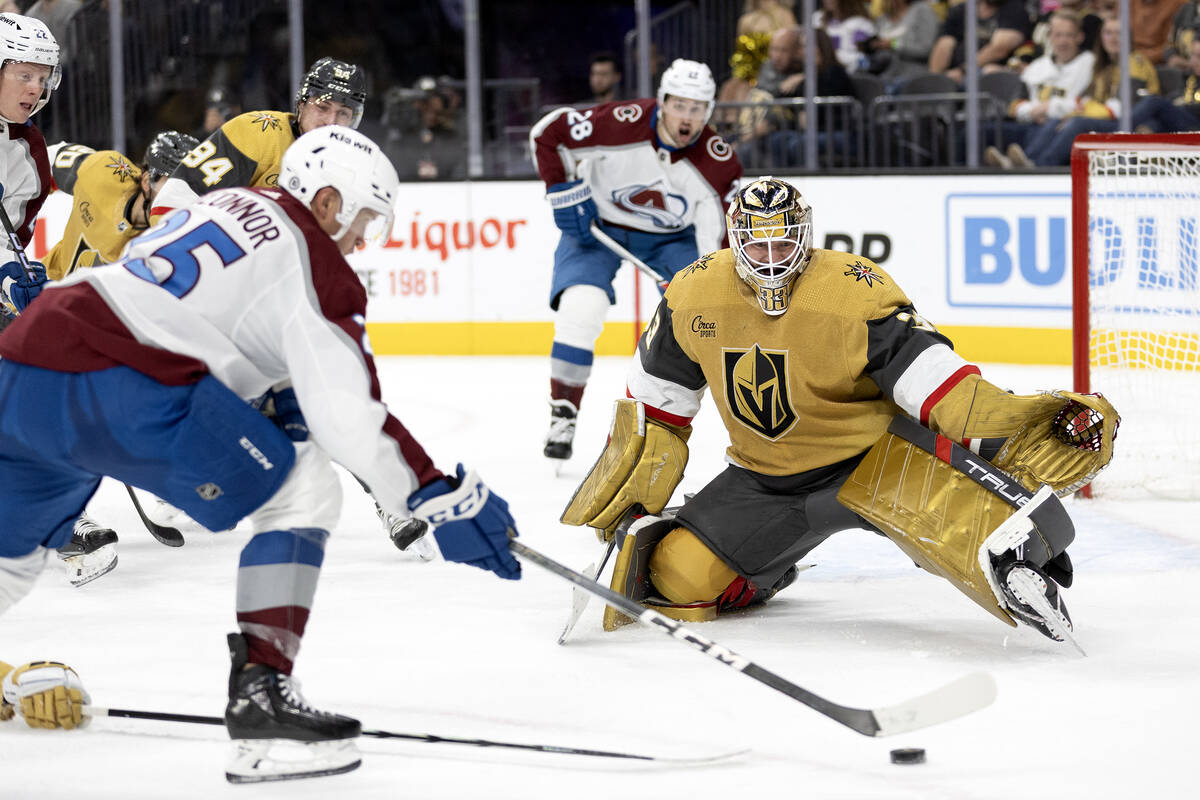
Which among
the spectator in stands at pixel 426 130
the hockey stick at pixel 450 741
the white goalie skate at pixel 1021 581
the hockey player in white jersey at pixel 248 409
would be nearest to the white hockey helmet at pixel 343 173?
the hockey player in white jersey at pixel 248 409

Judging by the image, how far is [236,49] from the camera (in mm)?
9195

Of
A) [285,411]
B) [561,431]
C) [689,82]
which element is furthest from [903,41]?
[285,411]

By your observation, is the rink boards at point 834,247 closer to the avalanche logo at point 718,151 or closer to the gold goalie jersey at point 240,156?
the avalanche logo at point 718,151

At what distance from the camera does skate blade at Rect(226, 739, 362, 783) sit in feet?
7.46

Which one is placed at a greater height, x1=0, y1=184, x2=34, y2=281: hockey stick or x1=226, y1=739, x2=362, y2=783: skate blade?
x1=0, y1=184, x2=34, y2=281: hockey stick

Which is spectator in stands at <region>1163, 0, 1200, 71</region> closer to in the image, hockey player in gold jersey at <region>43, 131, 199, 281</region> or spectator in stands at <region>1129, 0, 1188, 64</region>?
spectator in stands at <region>1129, 0, 1188, 64</region>

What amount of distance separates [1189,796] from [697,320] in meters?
1.33

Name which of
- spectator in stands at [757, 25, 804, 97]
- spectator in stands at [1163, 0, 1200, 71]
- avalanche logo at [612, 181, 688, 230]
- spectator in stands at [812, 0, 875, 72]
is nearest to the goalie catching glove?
avalanche logo at [612, 181, 688, 230]

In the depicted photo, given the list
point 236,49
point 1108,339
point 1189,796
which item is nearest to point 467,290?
point 236,49

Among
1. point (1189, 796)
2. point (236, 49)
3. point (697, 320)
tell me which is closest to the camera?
point (1189, 796)

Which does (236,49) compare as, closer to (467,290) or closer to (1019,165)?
(467,290)

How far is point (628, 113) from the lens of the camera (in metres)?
5.32

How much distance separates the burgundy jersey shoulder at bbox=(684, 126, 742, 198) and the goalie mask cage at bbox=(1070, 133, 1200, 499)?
1081mm

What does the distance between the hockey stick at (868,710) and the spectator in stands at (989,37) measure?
5883 millimetres
